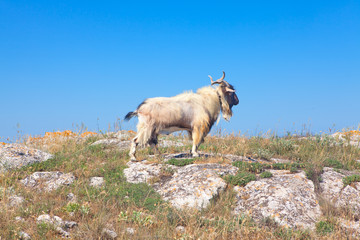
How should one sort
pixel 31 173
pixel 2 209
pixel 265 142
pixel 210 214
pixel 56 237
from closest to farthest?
pixel 56 237, pixel 2 209, pixel 210 214, pixel 31 173, pixel 265 142

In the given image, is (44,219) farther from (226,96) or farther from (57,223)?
(226,96)

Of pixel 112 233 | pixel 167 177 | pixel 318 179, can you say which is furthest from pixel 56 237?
pixel 318 179

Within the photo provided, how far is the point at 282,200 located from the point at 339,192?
1.90 meters

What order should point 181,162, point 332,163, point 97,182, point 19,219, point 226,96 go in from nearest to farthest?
point 19,219
point 97,182
point 181,162
point 332,163
point 226,96

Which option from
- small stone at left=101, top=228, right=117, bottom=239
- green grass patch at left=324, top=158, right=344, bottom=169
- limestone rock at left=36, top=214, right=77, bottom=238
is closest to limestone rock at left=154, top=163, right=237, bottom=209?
small stone at left=101, top=228, right=117, bottom=239

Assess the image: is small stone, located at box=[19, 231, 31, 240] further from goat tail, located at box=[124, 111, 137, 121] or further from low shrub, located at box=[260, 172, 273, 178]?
low shrub, located at box=[260, 172, 273, 178]

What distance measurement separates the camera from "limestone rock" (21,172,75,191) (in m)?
8.84

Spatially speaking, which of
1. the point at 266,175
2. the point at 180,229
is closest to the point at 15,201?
the point at 180,229

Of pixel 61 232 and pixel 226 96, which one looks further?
pixel 226 96

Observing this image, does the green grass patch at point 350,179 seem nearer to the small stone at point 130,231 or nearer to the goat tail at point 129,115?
the small stone at point 130,231

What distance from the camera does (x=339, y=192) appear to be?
28.1 ft

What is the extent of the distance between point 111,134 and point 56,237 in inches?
387

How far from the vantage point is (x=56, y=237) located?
5.61 meters

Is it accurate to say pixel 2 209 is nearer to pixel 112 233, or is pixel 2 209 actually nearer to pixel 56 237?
pixel 56 237
